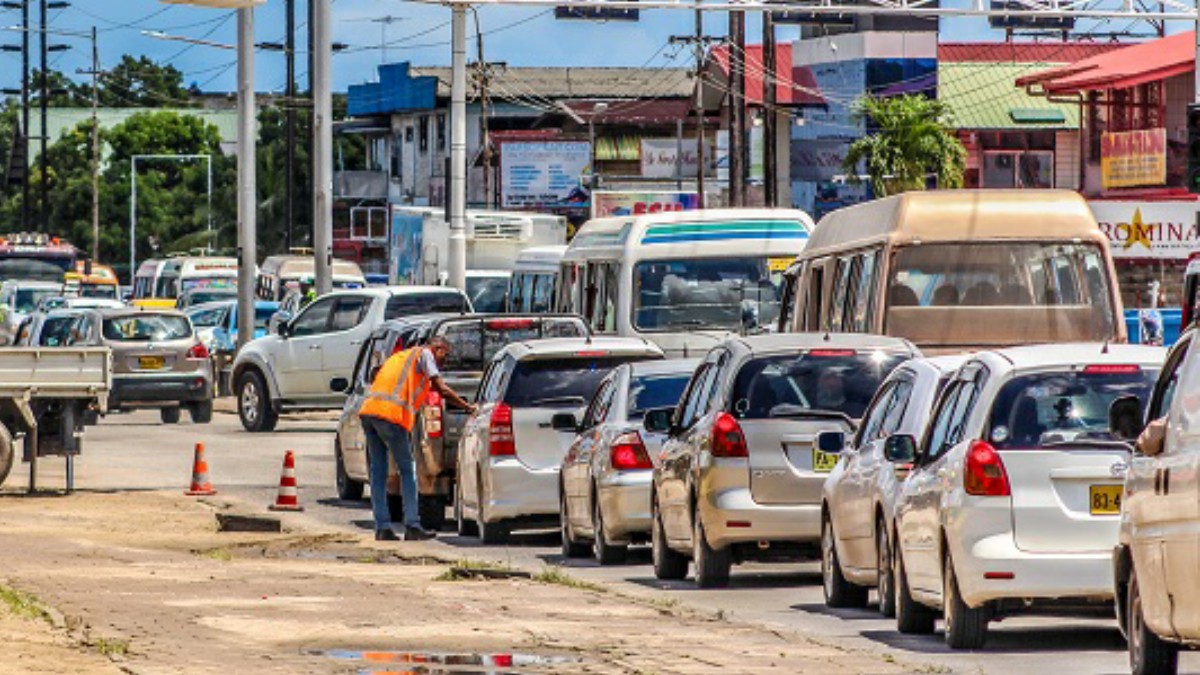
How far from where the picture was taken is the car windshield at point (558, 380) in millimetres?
23219

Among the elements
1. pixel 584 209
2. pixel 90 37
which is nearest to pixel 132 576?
pixel 584 209

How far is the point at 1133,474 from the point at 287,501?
17.0m

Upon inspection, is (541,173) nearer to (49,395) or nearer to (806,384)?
(49,395)

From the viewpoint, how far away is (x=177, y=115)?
150m

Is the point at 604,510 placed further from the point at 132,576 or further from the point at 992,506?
the point at 992,506

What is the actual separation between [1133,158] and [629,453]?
4508 centimetres

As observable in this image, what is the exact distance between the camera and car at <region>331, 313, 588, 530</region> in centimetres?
2531

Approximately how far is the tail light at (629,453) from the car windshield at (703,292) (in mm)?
12073

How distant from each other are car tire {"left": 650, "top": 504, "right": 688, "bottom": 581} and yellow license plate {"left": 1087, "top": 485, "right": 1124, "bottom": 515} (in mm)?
5803

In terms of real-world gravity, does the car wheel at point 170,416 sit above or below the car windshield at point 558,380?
below

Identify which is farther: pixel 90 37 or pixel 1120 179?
Answer: pixel 90 37

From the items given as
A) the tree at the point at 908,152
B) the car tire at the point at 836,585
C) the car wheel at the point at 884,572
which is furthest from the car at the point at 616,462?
the tree at the point at 908,152

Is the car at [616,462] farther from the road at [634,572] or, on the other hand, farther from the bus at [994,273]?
the bus at [994,273]

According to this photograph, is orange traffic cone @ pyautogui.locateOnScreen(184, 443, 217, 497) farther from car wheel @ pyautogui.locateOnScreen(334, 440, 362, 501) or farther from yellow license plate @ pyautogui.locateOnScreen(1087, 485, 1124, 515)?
yellow license plate @ pyautogui.locateOnScreen(1087, 485, 1124, 515)
